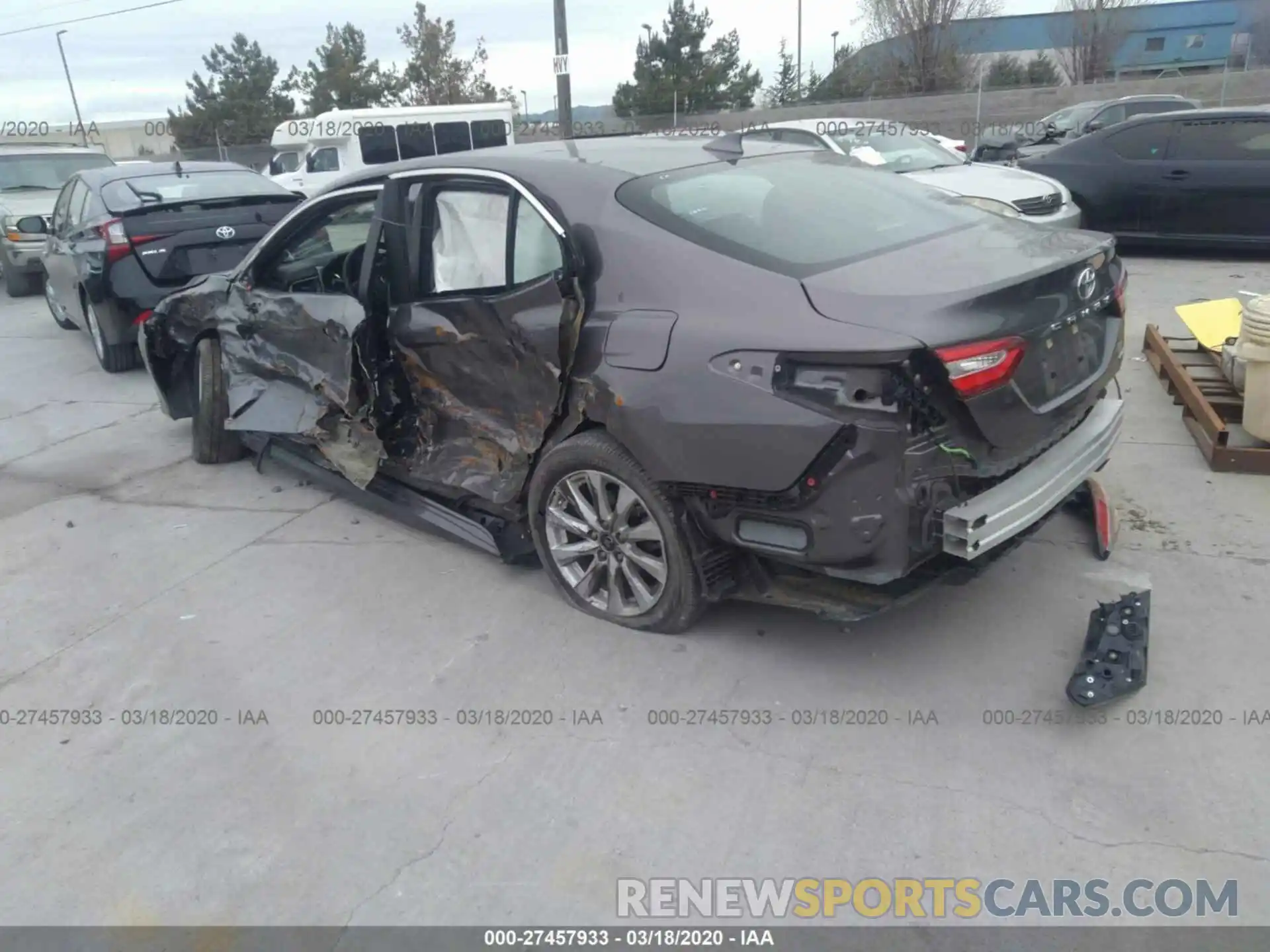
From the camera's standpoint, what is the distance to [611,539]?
12.0 feet

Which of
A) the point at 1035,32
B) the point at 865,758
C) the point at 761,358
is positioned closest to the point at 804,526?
the point at 761,358

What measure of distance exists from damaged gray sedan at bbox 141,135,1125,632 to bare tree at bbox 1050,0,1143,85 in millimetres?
43997

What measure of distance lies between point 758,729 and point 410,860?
44.6 inches

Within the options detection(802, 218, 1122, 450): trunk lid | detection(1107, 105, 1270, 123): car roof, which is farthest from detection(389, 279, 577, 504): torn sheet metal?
detection(1107, 105, 1270, 123): car roof

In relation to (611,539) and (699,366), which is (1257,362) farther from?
(611,539)

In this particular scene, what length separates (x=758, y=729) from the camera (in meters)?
3.18

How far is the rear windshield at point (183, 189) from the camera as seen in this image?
775 cm

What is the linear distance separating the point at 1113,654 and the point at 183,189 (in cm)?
766

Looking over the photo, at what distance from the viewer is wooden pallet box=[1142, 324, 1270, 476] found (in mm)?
4742

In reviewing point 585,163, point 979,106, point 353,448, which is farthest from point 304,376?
point 979,106

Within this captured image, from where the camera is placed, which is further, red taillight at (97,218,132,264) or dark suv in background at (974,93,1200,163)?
dark suv in background at (974,93,1200,163)

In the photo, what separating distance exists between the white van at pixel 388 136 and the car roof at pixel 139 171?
10211 millimetres

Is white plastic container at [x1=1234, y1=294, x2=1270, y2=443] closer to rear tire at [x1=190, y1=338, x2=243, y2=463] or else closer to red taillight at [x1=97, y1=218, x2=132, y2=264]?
rear tire at [x1=190, y1=338, x2=243, y2=463]

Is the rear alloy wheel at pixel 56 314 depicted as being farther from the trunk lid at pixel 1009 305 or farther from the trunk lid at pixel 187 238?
the trunk lid at pixel 1009 305
